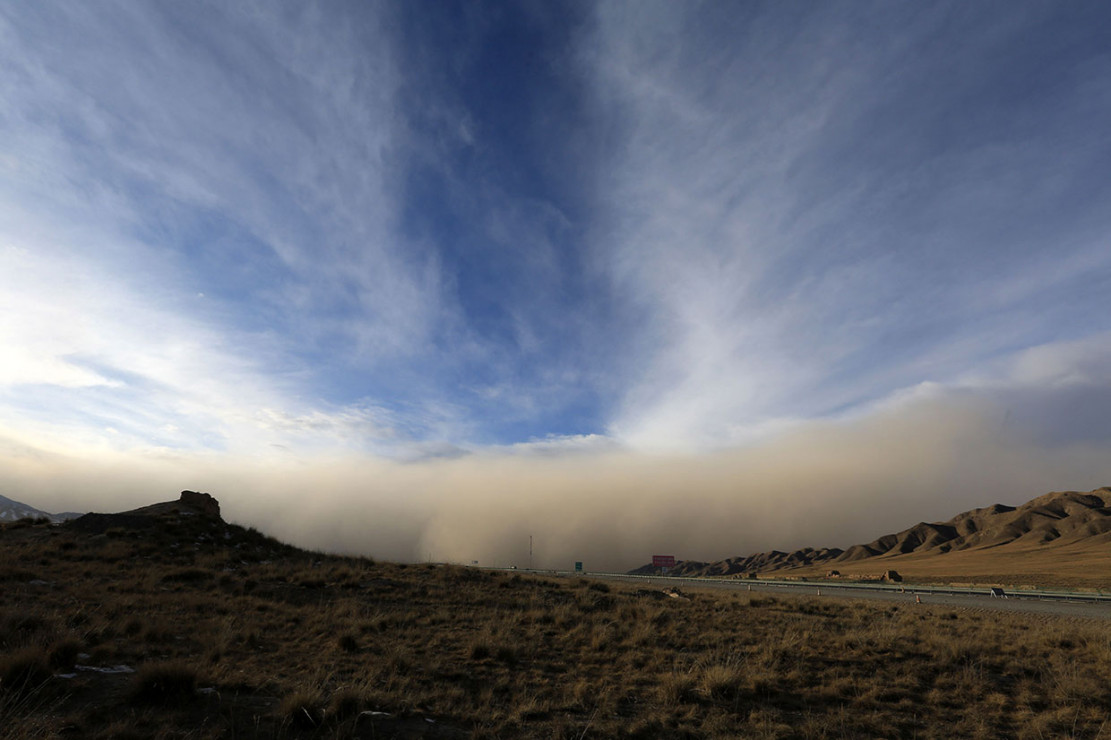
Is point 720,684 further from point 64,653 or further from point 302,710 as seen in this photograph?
point 64,653

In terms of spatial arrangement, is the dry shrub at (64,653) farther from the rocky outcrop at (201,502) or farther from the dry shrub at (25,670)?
the rocky outcrop at (201,502)

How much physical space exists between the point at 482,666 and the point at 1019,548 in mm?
173462

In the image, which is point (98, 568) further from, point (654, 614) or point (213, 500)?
point (654, 614)

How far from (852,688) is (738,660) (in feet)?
7.64

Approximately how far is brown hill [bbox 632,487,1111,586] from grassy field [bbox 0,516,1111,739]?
6976cm

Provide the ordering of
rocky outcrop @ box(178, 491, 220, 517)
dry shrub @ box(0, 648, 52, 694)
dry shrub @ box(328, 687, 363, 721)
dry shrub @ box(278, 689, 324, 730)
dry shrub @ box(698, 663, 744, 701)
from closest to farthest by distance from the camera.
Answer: dry shrub @ box(278, 689, 324, 730)
dry shrub @ box(0, 648, 52, 694)
dry shrub @ box(328, 687, 363, 721)
dry shrub @ box(698, 663, 744, 701)
rocky outcrop @ box(178, 491, 220, 517)

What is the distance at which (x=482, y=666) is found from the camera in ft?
35.3

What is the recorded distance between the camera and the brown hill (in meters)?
77.6

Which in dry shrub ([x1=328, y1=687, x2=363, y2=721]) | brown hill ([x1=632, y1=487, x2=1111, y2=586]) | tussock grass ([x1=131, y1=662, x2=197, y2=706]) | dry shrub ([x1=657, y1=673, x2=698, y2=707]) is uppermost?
tussock grass ([x1=131, y1=662, x2=197, y2=706])

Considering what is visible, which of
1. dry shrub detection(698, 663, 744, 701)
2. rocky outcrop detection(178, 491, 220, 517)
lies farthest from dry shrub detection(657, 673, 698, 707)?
rocky outcrop detection(178, 491, 220, 517)

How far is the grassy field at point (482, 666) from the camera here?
7.12 metres

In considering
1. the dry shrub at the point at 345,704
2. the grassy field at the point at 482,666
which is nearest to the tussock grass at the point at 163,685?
the grassy field at the point at 482,666

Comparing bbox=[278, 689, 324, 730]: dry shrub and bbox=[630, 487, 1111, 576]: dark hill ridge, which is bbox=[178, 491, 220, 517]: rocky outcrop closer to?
bbox=[278, 689, 324, 730]: dry shrub

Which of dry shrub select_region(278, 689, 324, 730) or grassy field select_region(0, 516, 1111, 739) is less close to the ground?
dry shrub select_region(278, 689, 324, 730)
